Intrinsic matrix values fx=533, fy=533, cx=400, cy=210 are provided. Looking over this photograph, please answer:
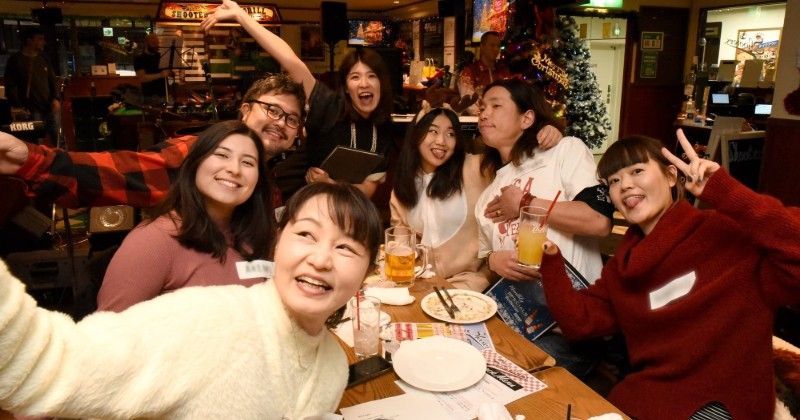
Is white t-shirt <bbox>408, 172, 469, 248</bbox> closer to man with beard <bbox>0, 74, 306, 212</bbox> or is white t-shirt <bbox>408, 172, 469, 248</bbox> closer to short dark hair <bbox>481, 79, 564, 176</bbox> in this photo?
short dark hair <bbox>481, 79, 564, 176</bbox>

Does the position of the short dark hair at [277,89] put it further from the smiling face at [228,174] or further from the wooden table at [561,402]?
the wooden table at [561,402]

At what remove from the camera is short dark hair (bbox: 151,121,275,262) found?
1.51 meters

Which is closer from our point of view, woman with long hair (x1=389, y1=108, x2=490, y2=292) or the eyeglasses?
the eyeglasses

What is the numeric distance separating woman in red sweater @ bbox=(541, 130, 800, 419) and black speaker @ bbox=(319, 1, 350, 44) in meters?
7.60

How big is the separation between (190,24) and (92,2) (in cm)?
252

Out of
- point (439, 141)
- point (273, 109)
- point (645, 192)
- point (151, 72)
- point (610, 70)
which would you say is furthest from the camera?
point (610, 70)

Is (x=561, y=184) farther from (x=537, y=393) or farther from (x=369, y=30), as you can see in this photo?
(x=369, y=30)

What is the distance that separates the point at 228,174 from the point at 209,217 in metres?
0.14

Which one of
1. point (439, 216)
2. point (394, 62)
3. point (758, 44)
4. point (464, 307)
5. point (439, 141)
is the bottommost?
point (464, 307)

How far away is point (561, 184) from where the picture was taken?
236 cm

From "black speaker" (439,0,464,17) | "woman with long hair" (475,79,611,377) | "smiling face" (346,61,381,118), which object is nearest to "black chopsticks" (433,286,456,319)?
"woman with long hair" (475,79,611,377)

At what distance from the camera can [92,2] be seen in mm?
12102

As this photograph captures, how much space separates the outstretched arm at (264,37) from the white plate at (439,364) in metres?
1.51

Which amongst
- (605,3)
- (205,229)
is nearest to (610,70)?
(605,3)
